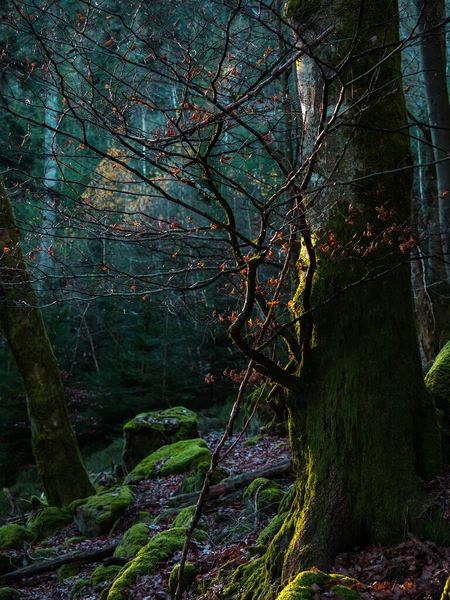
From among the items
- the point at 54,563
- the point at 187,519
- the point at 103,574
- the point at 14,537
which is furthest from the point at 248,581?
the point at 14,537

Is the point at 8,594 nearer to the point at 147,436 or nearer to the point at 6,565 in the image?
the point at 6,565

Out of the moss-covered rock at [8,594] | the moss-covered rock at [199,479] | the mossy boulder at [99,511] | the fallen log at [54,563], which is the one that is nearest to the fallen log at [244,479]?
the moss-covered rock at [199,479]

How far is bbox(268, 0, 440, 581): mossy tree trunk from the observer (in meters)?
4.42

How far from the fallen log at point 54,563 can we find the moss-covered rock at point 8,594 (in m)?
0.60

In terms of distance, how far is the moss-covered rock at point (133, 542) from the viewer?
7043 millimetres

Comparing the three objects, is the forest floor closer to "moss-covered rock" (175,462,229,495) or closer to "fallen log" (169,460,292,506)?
"fallen log" (169,460,292,506)

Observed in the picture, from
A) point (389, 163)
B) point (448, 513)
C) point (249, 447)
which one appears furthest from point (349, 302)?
point (249, 447)

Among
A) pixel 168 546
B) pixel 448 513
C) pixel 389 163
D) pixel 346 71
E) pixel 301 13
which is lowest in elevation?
pixel 168 546

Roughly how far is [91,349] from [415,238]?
15.9 m

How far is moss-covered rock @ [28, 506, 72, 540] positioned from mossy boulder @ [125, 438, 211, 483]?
1304 millimetres

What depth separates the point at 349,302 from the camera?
4.67m

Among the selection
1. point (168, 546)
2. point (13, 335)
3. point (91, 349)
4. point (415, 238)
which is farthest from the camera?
point (91, 349)

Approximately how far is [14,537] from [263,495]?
410 cm

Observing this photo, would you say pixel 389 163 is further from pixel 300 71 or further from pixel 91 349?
pixel 91 349
